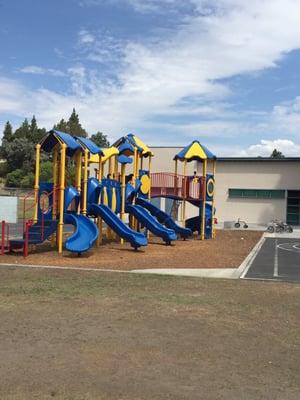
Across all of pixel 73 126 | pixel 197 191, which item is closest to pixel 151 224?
pixel 197 191

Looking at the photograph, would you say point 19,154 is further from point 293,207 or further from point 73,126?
point 293,207

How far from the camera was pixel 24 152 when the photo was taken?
9588cm

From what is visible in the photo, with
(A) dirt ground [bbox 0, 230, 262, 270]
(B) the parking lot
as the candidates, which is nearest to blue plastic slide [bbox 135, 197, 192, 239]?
(A) dirt ground [bbox 0, 230, 262, 270]

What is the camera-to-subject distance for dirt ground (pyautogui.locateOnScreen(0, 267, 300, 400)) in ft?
16.6

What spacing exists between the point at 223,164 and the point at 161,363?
38.8m

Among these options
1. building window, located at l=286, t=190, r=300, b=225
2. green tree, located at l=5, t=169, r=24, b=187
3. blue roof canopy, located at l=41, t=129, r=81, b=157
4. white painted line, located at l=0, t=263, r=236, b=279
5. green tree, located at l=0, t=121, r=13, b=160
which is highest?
green tree, located at l=0, t=121, r=13, b=160

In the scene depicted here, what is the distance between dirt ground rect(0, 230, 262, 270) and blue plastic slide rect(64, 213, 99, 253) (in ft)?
1.12

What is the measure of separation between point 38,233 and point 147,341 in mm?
10789

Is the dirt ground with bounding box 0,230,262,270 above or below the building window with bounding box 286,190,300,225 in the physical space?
below

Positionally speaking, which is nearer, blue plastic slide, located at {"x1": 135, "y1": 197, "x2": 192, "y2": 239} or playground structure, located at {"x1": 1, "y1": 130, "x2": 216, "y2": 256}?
playground structure, located at {"x1": 1, "y1": 130, "x2": 216, "y2": 256}

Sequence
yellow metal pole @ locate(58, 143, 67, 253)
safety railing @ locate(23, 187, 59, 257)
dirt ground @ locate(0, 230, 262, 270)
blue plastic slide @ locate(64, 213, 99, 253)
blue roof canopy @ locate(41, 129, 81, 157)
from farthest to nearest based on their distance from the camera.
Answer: blue roof canopy @ locate(41, 129, 81, 157), yellow metal pole @ locate(58, 143, 67, 253), safety railing @ locate(23, 187, 59, 257), blue plastic slide @ locate(64, 213, 99, 253), dirt ground @ locate(0, 230, 262, 270)

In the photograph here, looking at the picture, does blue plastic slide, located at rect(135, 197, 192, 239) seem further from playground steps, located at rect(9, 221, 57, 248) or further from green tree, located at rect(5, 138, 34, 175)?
green tree, located at rect(5, 138, 34, 175)

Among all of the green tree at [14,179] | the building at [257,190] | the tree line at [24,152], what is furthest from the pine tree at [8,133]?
the building at [257,190]

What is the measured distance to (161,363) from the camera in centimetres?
580
